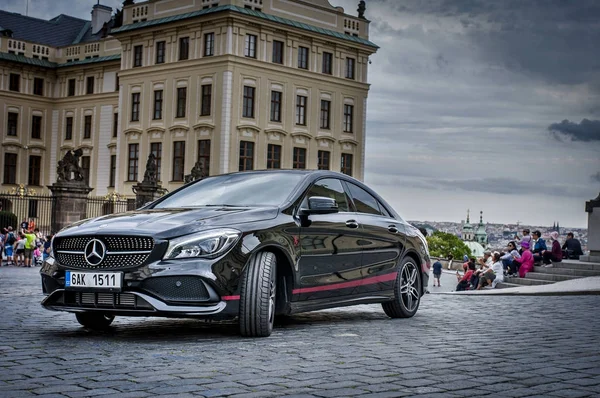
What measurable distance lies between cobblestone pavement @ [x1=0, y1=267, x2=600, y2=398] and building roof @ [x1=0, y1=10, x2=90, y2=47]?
71.2 m

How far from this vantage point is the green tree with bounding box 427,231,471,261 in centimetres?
9631

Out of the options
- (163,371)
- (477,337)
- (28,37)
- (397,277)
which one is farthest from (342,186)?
(28,37)

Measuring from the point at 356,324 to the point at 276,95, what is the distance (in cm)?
5245

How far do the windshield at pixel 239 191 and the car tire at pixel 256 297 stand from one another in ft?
3.09

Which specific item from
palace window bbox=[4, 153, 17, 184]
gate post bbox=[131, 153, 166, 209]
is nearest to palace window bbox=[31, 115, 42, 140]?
palace window bbox=[4, 153, 17, 184]

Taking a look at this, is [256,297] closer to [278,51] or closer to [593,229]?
[593,229]

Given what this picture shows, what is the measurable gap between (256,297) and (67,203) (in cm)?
3139

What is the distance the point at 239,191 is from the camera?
9.60 m

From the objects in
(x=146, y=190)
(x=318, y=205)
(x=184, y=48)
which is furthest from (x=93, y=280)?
(x=184, y=48)

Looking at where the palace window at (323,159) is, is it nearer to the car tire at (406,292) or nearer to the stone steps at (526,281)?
the stone steps at (526,281)

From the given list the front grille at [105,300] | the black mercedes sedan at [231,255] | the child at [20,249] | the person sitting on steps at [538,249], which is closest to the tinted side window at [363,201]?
the black mercedes sedan at [231,255]

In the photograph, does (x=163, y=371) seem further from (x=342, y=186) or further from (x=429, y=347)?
(x=342, y=186)

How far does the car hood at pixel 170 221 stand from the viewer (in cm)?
810

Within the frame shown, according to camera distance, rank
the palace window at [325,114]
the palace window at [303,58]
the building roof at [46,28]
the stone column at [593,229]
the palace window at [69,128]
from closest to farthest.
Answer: the stone column at [593,229] → the palace window at [303,58] → the palace window at [325,114] → the palace window at [69,128] → the building roof at [46,28]
